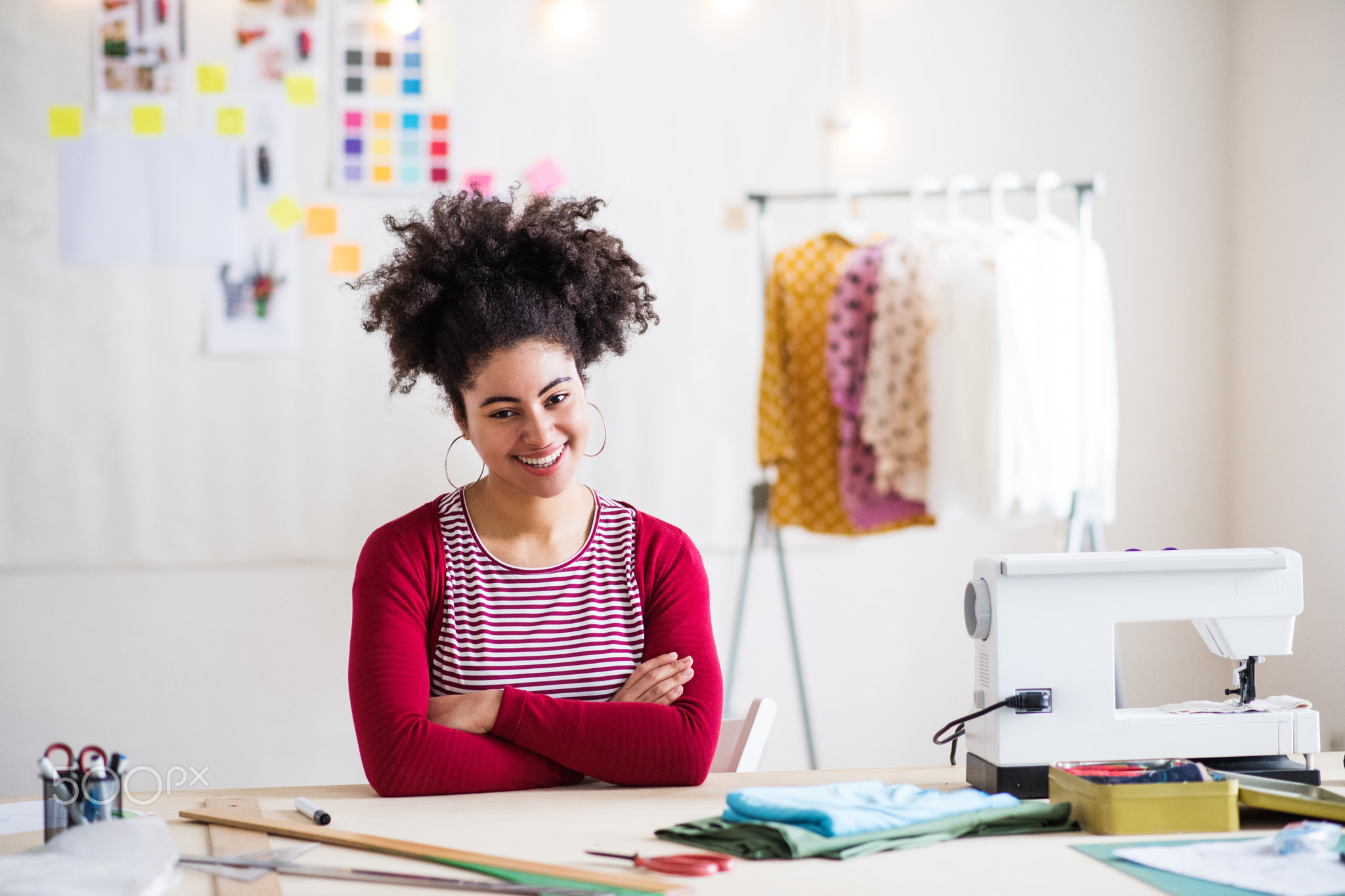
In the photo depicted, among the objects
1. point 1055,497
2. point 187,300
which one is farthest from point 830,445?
point 187,300

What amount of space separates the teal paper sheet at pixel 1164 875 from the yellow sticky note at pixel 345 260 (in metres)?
2.51

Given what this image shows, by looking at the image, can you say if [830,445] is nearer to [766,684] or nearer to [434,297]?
[766,684]

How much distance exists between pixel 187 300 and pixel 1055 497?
225 cm

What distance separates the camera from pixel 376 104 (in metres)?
3.18

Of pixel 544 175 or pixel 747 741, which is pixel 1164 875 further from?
pixel 544 175

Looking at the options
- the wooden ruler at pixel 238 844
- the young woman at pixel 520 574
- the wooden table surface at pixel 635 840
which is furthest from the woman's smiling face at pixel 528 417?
the wooden ruler at pixel 238 844

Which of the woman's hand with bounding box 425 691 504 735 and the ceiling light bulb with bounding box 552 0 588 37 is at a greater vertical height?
the ceiling light bulb with bounding box 552 0 588 37

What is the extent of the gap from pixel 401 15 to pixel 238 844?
2.50 metres

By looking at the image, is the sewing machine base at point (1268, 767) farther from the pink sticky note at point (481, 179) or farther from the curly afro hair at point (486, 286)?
the pink sticky note at point (481, 179)

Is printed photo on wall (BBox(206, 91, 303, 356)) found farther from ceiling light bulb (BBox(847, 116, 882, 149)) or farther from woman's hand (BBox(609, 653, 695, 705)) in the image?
woman's hand (BBox(609, 653, 695, 705))

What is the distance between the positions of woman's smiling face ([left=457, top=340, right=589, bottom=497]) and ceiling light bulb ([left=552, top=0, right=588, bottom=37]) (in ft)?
5.84

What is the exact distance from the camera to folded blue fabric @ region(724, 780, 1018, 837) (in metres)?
1.20

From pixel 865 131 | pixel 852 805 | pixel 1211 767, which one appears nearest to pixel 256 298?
pixel 865 131

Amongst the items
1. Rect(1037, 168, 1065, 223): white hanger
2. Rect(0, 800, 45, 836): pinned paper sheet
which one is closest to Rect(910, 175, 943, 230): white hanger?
Rect(1037, 168, 1065, 223): white hanger
